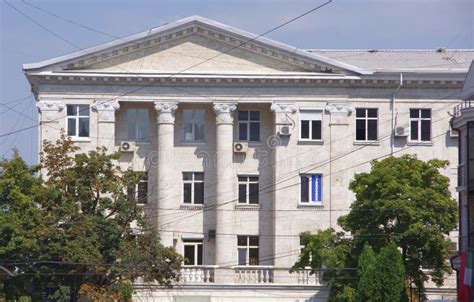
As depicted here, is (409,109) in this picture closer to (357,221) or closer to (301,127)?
(301,127)

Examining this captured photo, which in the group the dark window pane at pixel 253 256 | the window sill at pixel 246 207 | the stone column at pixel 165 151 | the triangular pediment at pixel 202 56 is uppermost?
the triangular pediment at pixel 202 56

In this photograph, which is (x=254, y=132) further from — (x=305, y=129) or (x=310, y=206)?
(x=310, y=206)

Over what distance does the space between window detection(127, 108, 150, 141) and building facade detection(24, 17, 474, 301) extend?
0.16 feet

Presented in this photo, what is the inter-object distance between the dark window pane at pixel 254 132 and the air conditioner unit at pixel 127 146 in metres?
5.84

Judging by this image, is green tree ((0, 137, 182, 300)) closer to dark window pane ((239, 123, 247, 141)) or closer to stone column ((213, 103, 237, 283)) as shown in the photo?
stone column ((213, 103, 237, 283))

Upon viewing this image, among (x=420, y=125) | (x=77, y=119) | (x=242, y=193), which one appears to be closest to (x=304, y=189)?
(x=242, y=193)

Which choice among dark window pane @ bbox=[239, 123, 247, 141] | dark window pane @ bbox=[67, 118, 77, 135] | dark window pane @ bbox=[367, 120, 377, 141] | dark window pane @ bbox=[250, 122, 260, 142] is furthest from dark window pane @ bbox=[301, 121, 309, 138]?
dark window pane @ bbox=[67, 118, 77, 135]

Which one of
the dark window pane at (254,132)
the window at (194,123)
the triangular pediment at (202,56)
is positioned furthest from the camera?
the dark window pane at (254,132)

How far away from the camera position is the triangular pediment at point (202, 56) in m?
83.8

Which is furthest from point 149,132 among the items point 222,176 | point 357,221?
point 357,221

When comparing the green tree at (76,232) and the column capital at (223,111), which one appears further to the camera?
the column capital at (223,111)

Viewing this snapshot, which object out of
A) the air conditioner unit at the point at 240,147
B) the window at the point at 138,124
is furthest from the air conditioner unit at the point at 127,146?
the air conditioner unit at the point at 240,147

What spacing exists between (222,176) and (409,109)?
31.8ft

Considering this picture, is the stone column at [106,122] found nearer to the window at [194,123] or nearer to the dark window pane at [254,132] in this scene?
the window at [194,123]
